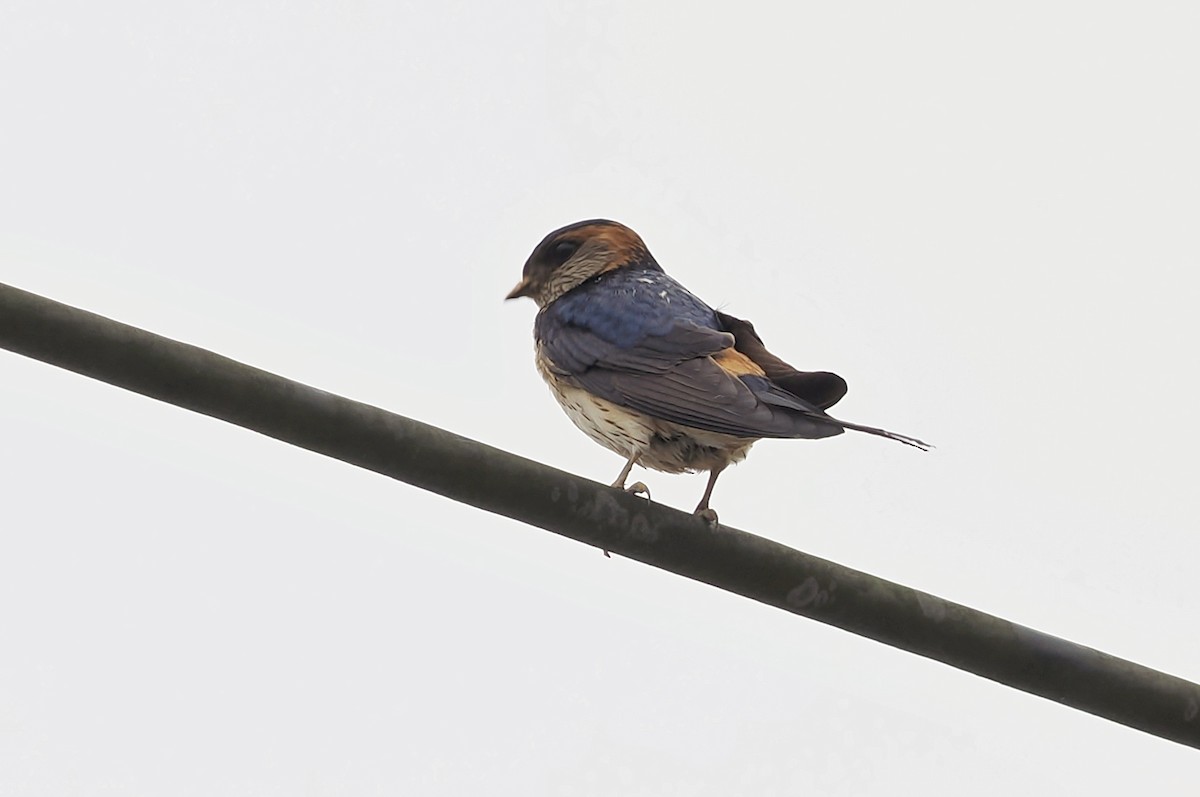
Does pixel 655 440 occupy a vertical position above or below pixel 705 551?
above

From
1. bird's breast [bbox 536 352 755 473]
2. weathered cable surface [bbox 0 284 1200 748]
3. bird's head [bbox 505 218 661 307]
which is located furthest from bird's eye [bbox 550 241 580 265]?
weathered cable surface [bbox 0 284 1200 748]

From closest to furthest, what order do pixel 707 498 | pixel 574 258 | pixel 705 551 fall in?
1. pixel 705 551
2. pixel 707 498
3. pixel 574 258

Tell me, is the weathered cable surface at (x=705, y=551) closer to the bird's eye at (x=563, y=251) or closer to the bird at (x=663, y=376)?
the bird at (x=663, y=376)

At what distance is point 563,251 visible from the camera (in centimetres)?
746

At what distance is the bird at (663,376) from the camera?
5594 millimetres

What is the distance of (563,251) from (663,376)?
5.10 ft

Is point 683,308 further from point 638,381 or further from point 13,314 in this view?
point 13,314

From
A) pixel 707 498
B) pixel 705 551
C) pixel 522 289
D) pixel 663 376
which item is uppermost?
pixel 522 289

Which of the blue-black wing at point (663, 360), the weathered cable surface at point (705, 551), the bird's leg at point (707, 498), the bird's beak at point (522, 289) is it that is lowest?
the weathered cable surface at point (705, 551)

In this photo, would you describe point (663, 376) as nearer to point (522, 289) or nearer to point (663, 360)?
point (663, 360)

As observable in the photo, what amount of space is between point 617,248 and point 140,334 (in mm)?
4104

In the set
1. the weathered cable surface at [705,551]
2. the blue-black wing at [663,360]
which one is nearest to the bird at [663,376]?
the blue-black wing at [663,360]

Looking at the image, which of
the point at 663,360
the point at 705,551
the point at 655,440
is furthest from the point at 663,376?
the point at 705,551

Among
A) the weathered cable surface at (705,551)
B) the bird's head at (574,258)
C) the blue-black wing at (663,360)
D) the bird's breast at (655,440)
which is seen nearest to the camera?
the weathered cable surface at (705,551)
